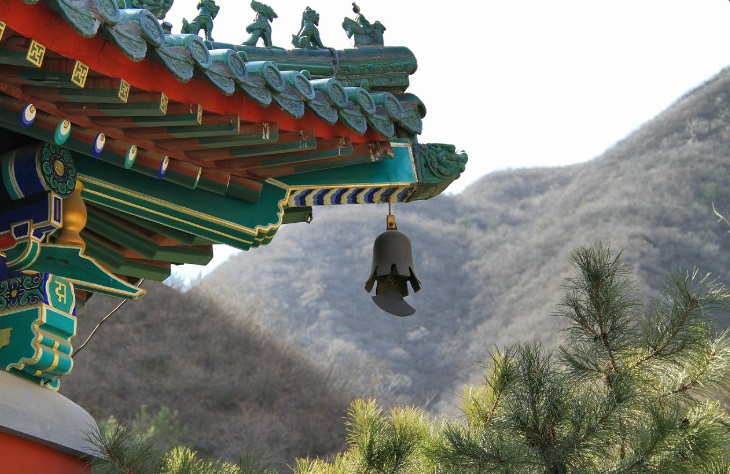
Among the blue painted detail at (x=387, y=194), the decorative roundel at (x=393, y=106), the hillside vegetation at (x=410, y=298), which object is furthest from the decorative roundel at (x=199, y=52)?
the hillside vegetation at (x=410, y=298)

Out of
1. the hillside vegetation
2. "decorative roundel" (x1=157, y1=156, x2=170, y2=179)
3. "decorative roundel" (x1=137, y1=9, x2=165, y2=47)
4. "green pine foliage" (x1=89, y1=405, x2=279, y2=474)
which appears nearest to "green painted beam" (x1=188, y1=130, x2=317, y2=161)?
"decorative roundel" (x1=157, y1=156, x2=170, y2=179)

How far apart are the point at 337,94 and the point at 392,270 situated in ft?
3.15

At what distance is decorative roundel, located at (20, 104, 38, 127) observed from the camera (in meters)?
2.87

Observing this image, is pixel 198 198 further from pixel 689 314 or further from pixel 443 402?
pixel 443 402

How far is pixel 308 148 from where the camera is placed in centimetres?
350

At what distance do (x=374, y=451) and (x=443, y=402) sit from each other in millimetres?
27249

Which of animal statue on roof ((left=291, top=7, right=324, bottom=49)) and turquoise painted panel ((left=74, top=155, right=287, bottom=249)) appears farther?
animal statue on roof ((left=291, top=7, right=324, bottom=49))

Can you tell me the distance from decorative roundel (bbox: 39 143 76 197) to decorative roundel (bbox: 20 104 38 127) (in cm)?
23

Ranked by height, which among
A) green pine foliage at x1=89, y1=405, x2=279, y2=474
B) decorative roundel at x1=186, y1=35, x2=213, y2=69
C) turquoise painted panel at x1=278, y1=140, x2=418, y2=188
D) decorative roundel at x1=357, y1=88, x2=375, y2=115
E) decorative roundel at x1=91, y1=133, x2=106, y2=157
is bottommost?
green pine foliage at x1=89, y1=405, x2=279, y2=474

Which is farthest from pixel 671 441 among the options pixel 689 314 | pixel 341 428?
pixel 341 428

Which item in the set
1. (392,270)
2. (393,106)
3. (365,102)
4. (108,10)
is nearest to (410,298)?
(392,270)

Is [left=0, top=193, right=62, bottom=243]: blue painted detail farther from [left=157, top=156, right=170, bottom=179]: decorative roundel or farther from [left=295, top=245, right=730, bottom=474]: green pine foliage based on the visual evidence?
[left=295, top=245, right=730, bottom=474]: green pine foliage

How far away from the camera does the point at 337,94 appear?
11.1 ft

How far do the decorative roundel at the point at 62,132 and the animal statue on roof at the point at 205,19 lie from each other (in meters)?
0.81
